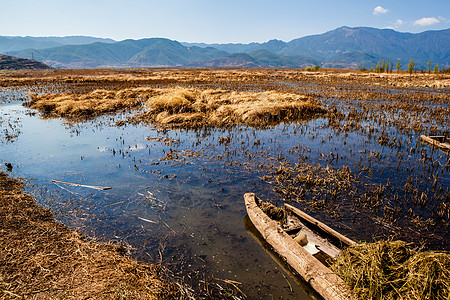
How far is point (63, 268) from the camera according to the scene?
16.4 ft

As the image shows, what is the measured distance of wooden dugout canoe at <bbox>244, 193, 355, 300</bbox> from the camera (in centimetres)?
438

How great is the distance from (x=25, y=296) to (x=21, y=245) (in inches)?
75.0

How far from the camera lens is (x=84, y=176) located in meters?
10.2

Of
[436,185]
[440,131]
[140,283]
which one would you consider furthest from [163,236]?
[440,131]

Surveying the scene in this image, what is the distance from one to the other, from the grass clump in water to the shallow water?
1187 millimetres

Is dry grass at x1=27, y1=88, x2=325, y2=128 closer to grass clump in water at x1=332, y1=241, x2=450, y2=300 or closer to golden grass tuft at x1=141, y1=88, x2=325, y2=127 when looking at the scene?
golden grass tuft at x1=141, y1=88, x2=325, y2=127

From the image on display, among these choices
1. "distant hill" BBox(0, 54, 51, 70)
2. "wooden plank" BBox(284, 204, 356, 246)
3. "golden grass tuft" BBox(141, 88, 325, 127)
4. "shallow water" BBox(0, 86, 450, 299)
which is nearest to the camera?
"wooden plank" BBox(284, 204, 356, 246)

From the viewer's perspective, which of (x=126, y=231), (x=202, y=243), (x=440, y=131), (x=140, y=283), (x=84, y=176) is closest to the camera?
(x=140, y=283)

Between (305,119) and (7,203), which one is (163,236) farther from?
(305,119)

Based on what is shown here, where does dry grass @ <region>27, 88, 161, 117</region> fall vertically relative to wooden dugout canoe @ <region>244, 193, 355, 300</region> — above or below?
above

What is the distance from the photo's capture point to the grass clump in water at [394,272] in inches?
145

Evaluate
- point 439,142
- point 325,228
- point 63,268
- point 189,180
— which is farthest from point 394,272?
point 439,142

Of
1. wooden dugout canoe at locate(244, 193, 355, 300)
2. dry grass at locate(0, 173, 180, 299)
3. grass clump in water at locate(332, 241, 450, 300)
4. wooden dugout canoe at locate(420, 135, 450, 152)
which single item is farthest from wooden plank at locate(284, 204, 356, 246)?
wooden dugout canoe at locate(420, 135, 450, 152)

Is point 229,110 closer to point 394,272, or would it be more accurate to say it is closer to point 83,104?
point 83,104
